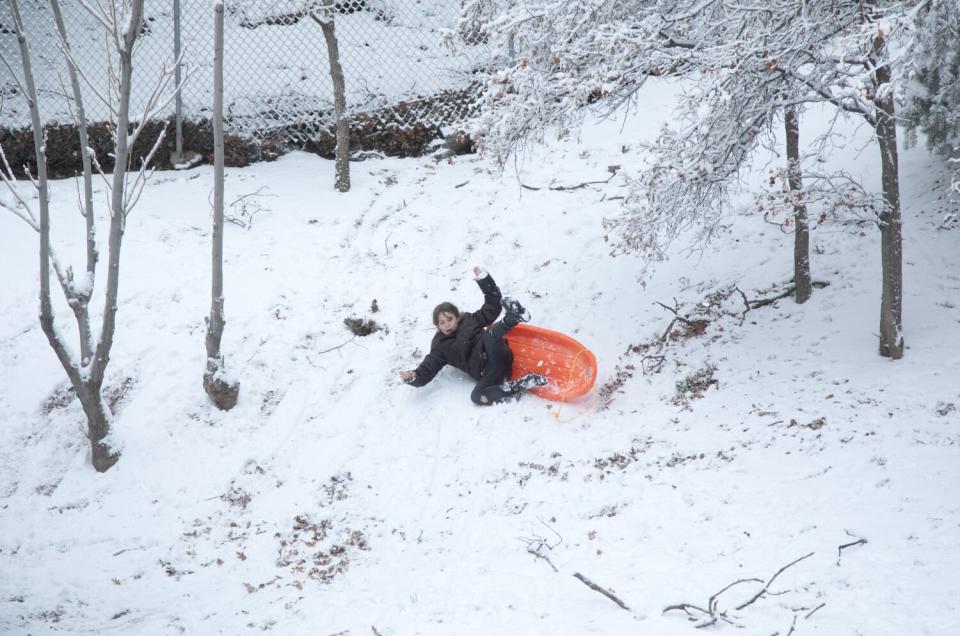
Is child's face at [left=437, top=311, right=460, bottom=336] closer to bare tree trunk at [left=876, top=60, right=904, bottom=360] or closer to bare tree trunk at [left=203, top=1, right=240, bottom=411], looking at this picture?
bare tree trunk at [left=203, top=1, right=240, bottom=411]

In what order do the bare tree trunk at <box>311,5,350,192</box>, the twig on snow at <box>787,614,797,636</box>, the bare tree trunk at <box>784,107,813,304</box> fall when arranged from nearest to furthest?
the twig on snow at <box>787,614,797,636</box>
the bare tree trunk at <box>784,107,813,304</box>
the bare tree trunk at <box>311,5,350,192</box>

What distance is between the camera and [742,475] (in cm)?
496

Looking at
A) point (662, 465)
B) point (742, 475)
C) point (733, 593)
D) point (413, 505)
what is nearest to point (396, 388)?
point (413, 505)

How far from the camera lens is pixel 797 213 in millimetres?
6059

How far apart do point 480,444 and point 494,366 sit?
841 millimetres

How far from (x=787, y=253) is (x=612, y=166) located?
3.05 meters

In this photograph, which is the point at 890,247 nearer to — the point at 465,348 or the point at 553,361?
the point at 553,361

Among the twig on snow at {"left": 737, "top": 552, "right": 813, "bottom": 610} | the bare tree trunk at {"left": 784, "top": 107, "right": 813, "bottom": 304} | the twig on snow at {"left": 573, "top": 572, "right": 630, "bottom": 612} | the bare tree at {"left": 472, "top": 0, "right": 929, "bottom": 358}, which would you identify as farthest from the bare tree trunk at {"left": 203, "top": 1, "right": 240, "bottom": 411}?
the twig on snow at {"left": 737, "top": 552, "right": 813, "bottom": 610}

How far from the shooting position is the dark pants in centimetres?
668

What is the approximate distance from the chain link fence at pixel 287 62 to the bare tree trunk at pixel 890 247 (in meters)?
6.90

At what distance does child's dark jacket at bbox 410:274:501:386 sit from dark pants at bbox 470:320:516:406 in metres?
0.08

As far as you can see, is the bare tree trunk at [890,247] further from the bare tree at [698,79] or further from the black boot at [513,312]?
the black boot at [513,312]

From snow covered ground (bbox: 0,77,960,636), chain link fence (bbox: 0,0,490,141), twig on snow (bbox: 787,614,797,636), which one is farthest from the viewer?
chain link fence (bbox: 0,0,490,141)

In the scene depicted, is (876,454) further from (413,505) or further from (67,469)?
(67,469)
